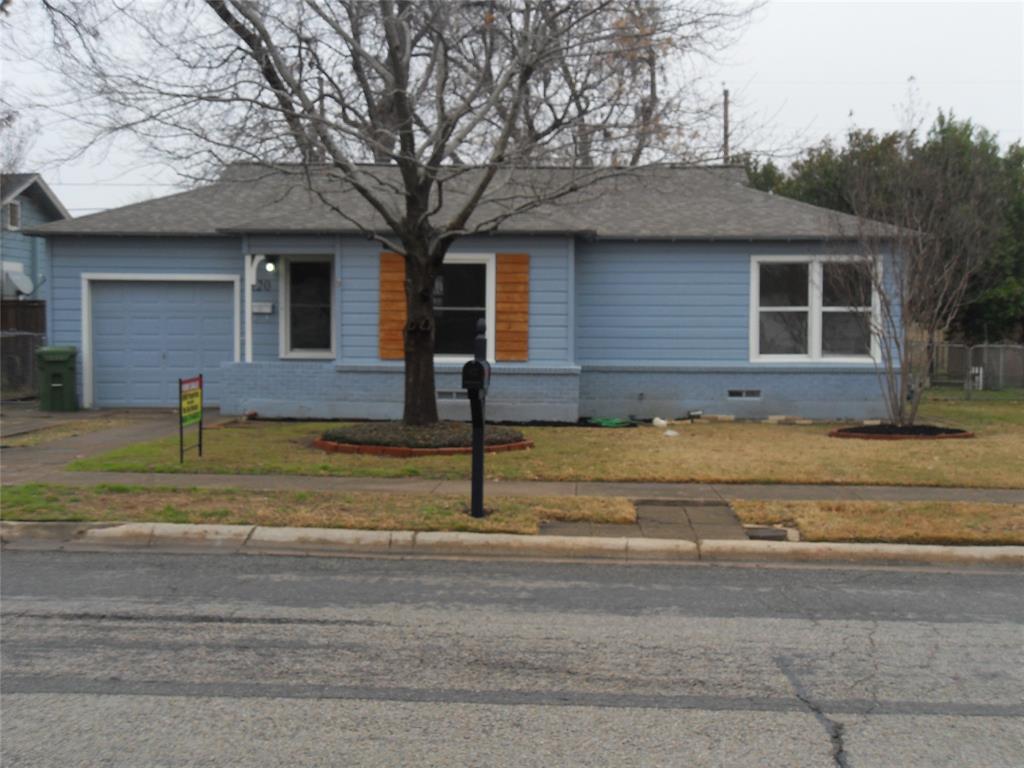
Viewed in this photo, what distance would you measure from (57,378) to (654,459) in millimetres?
11658

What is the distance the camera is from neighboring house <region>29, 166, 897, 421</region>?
17.2 m

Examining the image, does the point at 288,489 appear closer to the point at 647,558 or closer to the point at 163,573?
the point at 163,573

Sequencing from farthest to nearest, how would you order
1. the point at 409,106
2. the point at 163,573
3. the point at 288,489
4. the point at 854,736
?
1. the point at 409,106
2. the point at 288,489
3. the point at 163,573
4. the point at 854,736

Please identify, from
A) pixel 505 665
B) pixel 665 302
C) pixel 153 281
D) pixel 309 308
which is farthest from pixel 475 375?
pixel 153 281

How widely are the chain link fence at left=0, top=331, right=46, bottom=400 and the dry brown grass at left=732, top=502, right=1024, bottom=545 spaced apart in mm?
17329

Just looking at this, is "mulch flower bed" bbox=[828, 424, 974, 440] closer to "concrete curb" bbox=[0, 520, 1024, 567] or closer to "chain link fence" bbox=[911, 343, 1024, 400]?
"concrete curb" bbox=[0, 520, 1024, 567]

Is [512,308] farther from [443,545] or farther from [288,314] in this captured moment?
[443,545]

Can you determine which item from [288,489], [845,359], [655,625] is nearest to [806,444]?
[845,359]

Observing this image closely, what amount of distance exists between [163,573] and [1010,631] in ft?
20.1

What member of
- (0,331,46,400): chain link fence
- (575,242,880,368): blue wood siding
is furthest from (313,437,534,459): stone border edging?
(0,331,46,400): chain link fence

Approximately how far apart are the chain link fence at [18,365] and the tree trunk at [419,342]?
37.1 feet

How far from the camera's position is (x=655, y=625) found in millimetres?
6348

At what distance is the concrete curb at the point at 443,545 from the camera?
8281mm

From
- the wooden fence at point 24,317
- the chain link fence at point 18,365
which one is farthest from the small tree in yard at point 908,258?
the wooden fence at point 24,317
